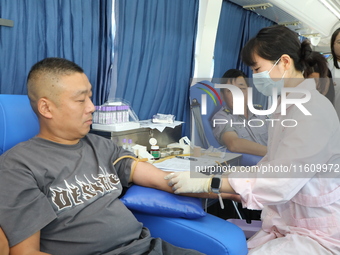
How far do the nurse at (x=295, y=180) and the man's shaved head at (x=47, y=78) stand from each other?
1.99 ft

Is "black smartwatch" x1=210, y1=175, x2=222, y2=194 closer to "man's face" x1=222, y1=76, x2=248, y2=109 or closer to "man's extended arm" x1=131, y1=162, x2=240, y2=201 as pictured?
"man's extended arm" x1=131, y1=162, x2=240, y2=201

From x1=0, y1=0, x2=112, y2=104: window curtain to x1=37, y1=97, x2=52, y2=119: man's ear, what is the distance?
746 mm

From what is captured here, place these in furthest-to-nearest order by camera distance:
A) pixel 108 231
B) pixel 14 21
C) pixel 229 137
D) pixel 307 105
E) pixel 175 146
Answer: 1. pixel 229 137
2. pixel 175 146
3. pixel 14 21
4. pixel 307 105
5. pixel 108 231

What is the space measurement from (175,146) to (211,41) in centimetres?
158

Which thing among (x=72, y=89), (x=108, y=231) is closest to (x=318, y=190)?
(x=108, y=231)

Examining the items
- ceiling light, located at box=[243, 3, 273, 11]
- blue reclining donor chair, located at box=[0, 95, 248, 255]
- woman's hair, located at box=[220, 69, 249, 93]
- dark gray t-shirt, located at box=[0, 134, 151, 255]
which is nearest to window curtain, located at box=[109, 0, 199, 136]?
woman's hair, located at box=[220, 69, 249, 93]

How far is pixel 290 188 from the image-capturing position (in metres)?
1.14

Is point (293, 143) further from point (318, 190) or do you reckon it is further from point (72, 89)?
point (72, 89)

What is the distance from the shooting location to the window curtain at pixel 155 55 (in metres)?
2.61

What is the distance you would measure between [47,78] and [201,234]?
A: 0.83 meters

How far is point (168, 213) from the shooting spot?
1.22 metres

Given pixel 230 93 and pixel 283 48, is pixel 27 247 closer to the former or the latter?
pixel 283 48

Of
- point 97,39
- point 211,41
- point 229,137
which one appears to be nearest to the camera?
point 97,39

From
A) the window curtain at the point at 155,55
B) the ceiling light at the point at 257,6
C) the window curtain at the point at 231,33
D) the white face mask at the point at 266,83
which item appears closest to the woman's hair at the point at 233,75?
the window curtain at the point at 231,33
